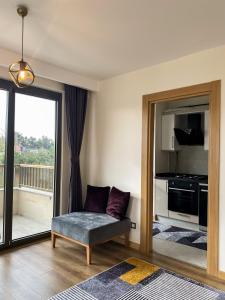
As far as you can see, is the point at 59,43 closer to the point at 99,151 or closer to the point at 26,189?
the point at 99,151

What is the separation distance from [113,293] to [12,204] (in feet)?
6.34

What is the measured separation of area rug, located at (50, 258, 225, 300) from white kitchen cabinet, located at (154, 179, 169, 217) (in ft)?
6.64

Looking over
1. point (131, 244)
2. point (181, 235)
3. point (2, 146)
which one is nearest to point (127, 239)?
point (131, 244)

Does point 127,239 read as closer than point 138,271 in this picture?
No

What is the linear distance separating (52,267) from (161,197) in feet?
8.81

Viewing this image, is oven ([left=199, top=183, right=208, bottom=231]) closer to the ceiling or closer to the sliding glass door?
the ceiling

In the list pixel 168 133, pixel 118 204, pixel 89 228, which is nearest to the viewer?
pixel 89 228

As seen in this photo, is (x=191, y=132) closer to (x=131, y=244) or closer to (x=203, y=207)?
(x=203, y=207)

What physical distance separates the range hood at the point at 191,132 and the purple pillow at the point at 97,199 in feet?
6.91

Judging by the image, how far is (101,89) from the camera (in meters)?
4.21

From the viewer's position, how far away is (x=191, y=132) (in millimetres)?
4922

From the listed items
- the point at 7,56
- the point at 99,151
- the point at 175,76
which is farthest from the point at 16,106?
the point at 175,76

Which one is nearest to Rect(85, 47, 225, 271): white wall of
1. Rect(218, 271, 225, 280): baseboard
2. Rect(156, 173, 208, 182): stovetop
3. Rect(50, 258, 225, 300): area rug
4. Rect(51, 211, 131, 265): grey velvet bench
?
Rect(218, 271, 225, 280): baseboard

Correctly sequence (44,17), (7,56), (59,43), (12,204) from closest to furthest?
(44,17), (59,43), (7,56), (12,204)
